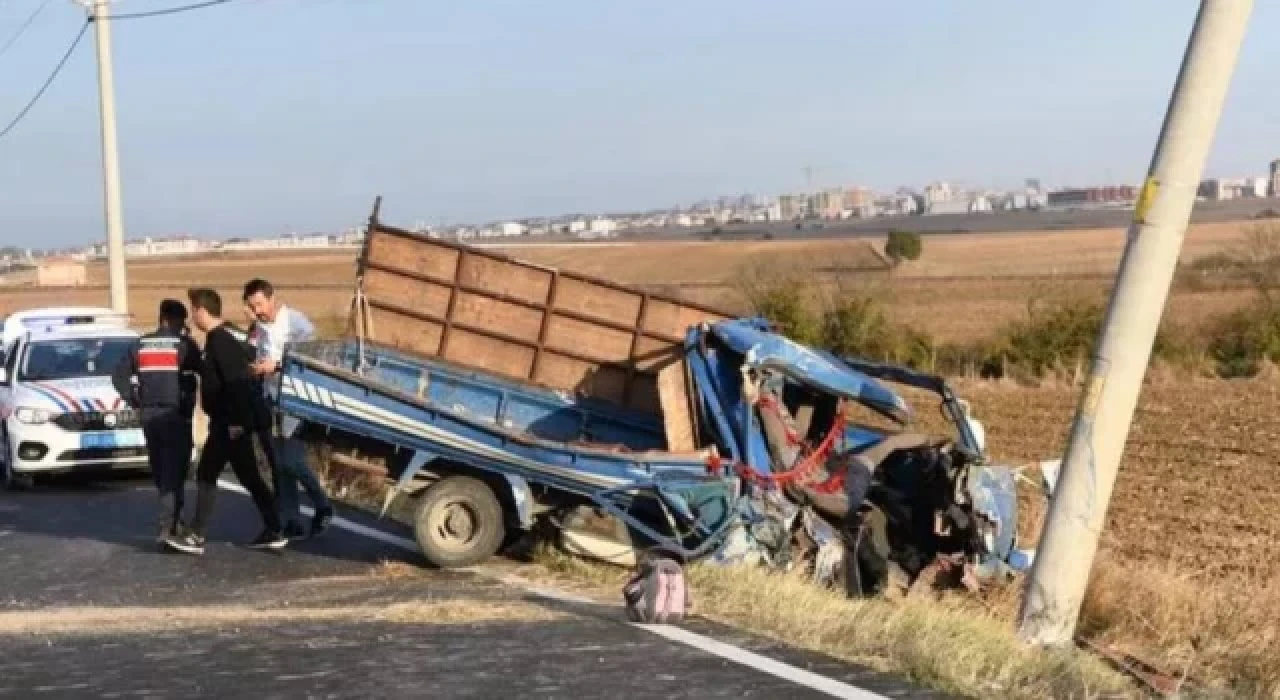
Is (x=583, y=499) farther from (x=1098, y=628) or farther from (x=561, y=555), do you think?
(x=1098, y=628)

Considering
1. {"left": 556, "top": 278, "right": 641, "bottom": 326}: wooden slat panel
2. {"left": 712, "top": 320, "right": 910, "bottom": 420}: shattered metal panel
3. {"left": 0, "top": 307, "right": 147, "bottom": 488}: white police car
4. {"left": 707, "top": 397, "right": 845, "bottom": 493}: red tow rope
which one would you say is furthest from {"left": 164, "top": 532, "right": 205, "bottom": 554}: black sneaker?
{"left": 0, "top": 307, "right": 147, "bottom": 488}: white police car

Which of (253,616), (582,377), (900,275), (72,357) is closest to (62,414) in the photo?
(72,357)

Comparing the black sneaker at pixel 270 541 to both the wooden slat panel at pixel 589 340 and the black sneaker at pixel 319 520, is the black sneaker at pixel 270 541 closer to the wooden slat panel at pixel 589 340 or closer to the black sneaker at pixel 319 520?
the black sneaker at pixel 319 520

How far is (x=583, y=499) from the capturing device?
35.1 feet

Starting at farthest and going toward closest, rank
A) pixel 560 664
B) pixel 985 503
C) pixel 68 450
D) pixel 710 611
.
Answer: pixel 68 450 < pixel 985 503 < pixel 710 611 < pixel 560 664

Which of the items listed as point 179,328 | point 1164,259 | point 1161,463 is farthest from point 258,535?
point 1161,463

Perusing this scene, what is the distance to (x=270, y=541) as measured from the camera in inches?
473

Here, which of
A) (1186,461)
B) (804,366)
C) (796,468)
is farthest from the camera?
(1186,461)

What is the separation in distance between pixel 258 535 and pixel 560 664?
18.1ft

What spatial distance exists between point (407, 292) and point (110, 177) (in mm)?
13981

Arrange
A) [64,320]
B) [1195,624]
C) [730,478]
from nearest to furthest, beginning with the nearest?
[1195,624] < [730,478] < [64,320]

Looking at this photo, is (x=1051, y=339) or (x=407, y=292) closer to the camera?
(x=407, y=292)

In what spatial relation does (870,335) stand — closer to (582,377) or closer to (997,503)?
(582,377)

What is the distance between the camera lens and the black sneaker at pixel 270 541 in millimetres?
11953
